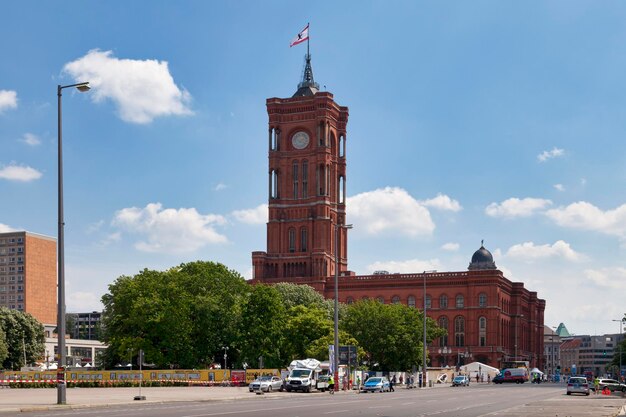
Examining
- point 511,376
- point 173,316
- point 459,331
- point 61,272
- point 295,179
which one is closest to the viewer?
point 61,272

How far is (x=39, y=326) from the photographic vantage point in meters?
142

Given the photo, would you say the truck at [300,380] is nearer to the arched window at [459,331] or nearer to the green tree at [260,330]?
the green tree at [260,330]

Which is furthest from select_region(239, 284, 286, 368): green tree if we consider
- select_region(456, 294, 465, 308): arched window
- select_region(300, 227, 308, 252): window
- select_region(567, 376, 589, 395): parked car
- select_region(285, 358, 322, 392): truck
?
select_region(456, 294, 465, 308): arched window

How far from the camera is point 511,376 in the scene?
135250 mm

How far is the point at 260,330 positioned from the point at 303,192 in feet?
274

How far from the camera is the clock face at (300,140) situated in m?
182

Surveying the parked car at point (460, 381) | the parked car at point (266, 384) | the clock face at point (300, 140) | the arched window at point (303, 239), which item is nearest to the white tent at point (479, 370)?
the parked car at point (460, 381)

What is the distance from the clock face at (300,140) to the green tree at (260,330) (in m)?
84.2

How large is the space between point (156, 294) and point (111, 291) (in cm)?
1267

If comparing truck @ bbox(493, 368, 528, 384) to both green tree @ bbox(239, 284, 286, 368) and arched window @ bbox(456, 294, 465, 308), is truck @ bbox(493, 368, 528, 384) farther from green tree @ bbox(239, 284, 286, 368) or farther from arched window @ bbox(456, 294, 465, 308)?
green tree @ bbox(239, 284, 286, 368)

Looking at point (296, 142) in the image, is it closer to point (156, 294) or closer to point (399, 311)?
point (399, 311)

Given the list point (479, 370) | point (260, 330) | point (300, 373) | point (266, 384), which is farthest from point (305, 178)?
point (266, 384)

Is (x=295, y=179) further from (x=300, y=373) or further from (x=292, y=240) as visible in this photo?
(x=300, y=373)

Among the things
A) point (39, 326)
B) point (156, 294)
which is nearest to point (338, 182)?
point (39, 326)
